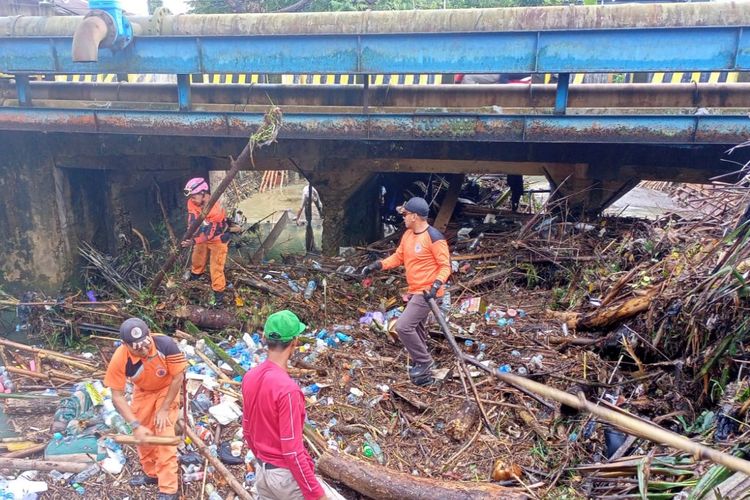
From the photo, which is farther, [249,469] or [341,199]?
[341,199]

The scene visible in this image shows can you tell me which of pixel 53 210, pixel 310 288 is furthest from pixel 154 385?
pixel 53 210

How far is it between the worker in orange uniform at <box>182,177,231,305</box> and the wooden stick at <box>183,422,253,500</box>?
9.07 feet

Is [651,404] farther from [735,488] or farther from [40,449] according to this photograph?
[40,449]

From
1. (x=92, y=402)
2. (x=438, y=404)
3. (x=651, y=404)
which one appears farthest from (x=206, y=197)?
(x=651, y=404)

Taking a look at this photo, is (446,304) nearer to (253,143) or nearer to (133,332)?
(253,143)

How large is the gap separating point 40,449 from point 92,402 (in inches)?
22.0

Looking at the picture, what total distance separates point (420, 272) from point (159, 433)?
2485 millimetres

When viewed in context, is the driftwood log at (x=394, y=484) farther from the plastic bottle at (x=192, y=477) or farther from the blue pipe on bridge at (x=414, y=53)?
the blue pipe on bridge at (x=414, y=53)

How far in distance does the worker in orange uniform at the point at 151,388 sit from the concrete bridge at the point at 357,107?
11.0 feet

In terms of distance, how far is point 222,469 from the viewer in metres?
3.96

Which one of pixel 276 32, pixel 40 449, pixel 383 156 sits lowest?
pixel 40 449

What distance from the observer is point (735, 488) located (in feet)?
8.75

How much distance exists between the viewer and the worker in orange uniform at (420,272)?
16.3 ft

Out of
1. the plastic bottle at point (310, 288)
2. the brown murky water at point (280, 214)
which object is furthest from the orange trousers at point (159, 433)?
the brown murky water at point (280, 214)
